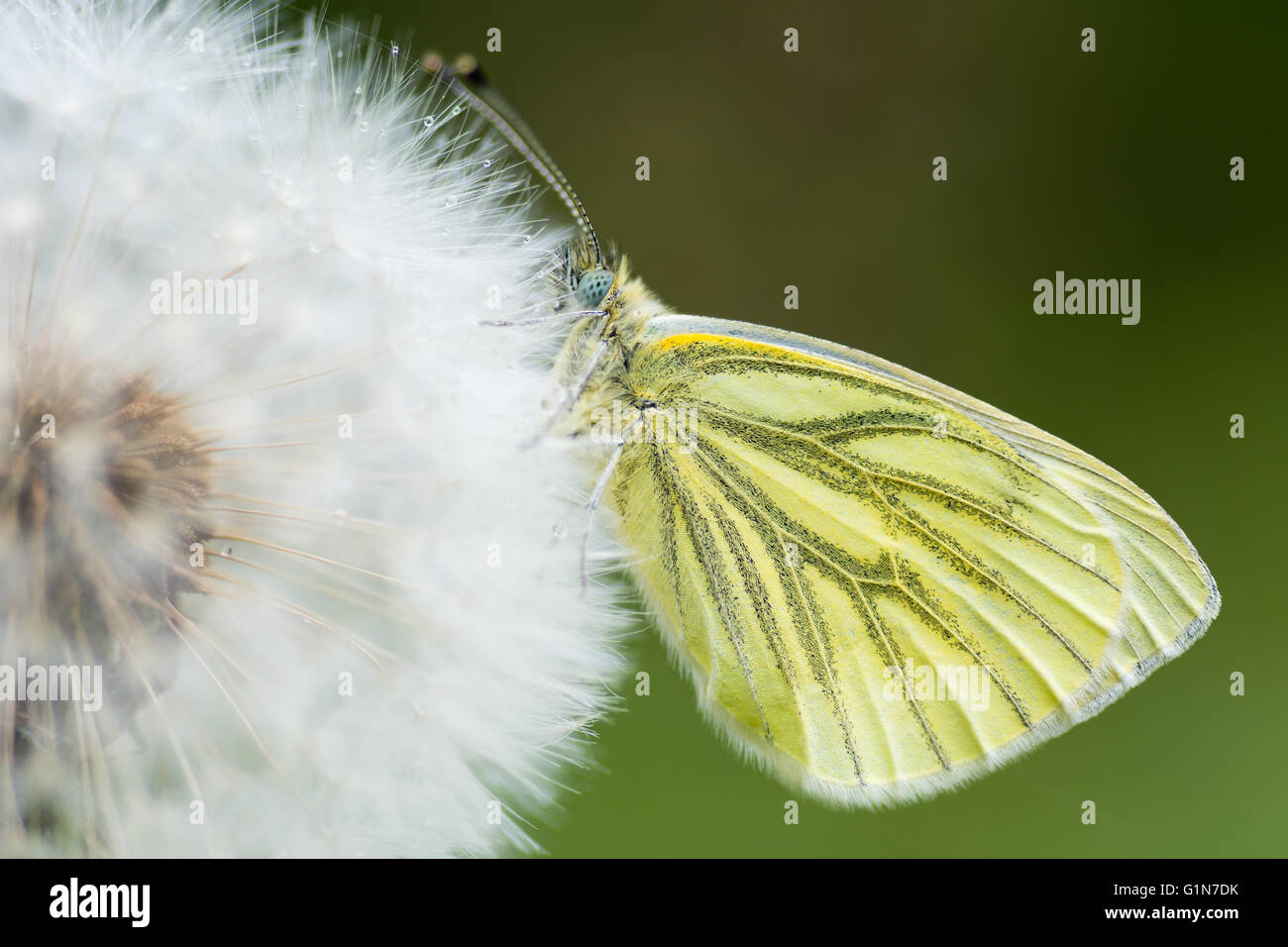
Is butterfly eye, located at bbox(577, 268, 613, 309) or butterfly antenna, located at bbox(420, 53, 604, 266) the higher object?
butterfly antenna, located at bbox(420, 53, 604, 266)

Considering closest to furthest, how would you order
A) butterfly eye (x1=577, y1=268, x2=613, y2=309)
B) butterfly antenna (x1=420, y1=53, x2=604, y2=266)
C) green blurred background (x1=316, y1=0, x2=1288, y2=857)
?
butterfly antenna (x1=420, y1=53, x2=604, y2=266) → butterfly eye (x1=577, y1=268, x2=613, y2=309) → green blurred background (x1=316, y1=0, x2=1288, y2=857)

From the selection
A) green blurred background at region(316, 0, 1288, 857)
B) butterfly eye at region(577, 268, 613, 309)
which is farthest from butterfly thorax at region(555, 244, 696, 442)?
green blurred background at region(316, 0, 1288, 857)

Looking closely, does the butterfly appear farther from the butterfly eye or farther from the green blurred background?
the green blurred background

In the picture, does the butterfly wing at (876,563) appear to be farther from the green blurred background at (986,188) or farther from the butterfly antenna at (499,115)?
the green blurred background at (986,188)

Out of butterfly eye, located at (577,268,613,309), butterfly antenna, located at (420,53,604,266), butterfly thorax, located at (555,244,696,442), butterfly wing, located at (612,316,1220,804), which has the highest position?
butterfly antenna, located at (420,53,604,266)

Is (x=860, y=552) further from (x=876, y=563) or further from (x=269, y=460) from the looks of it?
(x=269, y=460)

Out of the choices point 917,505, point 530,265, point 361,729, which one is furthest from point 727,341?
point 361,729

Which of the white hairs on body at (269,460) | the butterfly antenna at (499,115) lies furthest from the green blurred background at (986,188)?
the white hairs on body at (269,460)

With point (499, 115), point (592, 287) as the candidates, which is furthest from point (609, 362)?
point (499, 115)
